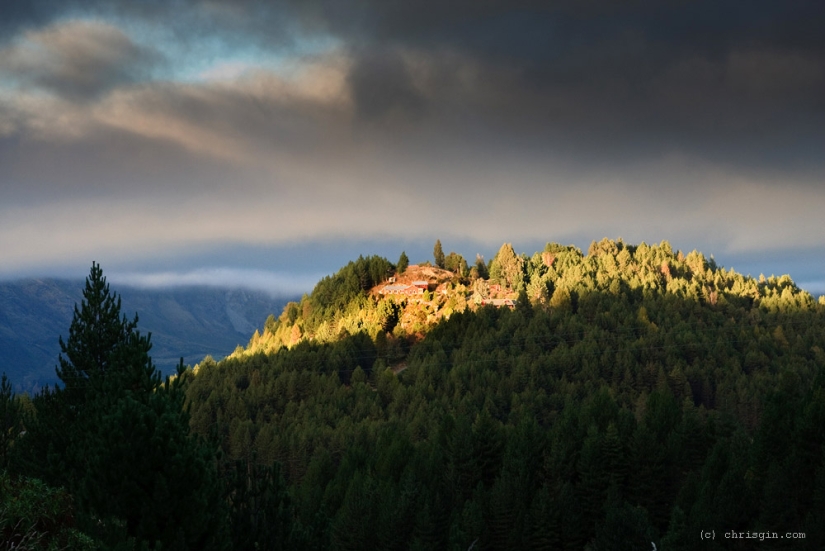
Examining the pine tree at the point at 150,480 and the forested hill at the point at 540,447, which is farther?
the forested hill at the point at 540,447

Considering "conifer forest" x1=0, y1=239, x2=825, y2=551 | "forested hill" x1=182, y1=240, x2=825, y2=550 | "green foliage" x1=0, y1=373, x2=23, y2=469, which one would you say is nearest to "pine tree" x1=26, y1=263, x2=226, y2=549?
"conifer forest" x1=0, y1=239, x2=825, y2=551

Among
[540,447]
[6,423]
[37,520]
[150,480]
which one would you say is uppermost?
[6,423]

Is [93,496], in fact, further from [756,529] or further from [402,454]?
[402,454]

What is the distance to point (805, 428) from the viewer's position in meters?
74.9

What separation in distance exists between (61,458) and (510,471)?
68843 mm

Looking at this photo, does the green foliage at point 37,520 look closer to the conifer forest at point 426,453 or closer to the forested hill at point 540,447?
the conifer forest at point 426,453

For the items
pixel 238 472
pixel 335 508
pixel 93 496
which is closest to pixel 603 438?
pixel 335 508

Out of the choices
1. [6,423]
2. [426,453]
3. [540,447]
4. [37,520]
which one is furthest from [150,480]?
[426,453]

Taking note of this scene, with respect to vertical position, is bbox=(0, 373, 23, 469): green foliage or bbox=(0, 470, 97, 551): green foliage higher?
bbox=(0, 373, 23, 469): green foliage

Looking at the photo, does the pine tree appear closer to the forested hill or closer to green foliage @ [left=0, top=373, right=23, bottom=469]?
the forested hill

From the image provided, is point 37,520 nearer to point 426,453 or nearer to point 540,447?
point 540,447

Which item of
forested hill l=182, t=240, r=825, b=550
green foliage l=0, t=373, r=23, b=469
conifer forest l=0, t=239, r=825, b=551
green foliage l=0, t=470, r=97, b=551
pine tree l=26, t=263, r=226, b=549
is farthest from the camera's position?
forested hill l=182, t=240, r=825, b=550

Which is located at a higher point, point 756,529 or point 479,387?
point 479,387

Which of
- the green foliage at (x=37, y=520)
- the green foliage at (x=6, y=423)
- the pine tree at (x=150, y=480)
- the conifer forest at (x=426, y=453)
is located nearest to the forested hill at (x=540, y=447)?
the conifer forest at (x=426, y=453)
